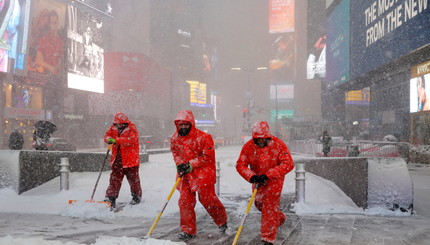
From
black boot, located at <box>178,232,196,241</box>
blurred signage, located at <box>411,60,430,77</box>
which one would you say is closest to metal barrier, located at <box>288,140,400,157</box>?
blurred signage, located at <box>411,60,430,77</box>

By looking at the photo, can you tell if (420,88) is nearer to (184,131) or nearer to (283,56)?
(184,131)

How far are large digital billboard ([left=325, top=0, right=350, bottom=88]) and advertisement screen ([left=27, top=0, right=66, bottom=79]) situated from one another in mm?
30519

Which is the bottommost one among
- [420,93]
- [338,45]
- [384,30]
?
[420,93]

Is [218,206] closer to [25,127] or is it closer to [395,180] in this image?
[395,180]

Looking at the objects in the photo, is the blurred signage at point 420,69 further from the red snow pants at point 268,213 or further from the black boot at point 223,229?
the red snow pants at point 268,213

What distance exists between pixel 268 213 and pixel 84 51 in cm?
5160

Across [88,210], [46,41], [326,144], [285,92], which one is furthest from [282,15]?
[88,210]

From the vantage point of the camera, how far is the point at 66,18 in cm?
4844

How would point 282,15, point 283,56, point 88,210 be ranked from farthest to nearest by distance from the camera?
point 283,56, point 282,15, point 88,210

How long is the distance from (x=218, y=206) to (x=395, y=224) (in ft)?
9.52

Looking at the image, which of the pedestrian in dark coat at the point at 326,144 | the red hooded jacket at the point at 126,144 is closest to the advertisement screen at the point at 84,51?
the pedestrian in dark coat at the point at 326,144

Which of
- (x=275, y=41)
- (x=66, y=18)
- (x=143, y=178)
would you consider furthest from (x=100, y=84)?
(x=275, y=41)

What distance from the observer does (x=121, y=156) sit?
740cm

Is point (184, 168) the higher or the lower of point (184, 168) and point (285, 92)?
the lower
